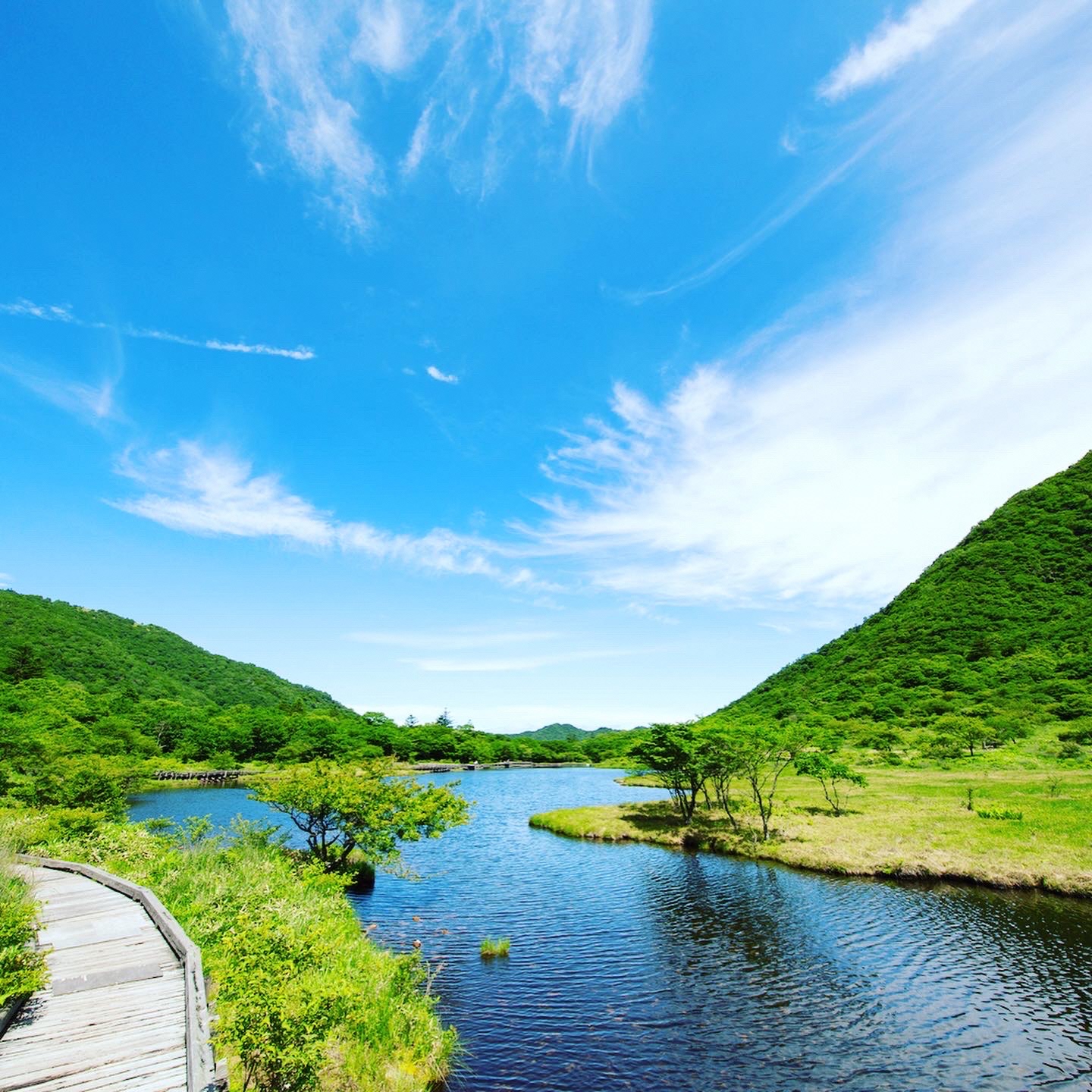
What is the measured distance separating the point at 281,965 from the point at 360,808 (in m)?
22.9

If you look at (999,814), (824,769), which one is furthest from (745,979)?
(999,814)

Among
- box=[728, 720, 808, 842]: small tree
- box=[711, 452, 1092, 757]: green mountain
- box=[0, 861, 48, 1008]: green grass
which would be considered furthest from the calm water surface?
box=[711, 452, 1092, 757]: green mountain

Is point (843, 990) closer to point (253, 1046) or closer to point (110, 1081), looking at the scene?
point (253, 1046)

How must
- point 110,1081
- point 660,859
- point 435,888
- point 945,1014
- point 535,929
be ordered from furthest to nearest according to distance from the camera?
1. point 660,859
2. point 435,888
3. point 535,929
4. point 945,1014
5. point 110,1081

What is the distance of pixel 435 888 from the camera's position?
3878cm

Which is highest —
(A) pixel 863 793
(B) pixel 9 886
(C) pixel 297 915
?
(B) pixel 9 886

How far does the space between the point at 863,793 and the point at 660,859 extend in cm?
2910

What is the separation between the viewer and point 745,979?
24.4 metres

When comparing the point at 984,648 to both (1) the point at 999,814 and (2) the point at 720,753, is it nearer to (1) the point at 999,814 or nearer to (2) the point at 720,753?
(1) the point at 999,814

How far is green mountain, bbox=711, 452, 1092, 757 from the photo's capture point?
300ft

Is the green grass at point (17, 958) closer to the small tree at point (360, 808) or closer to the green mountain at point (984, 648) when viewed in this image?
the small tree at point (360, 808)

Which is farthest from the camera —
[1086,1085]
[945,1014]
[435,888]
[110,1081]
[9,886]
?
[435,888]

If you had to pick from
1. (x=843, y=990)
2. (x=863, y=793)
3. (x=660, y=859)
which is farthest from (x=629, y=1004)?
(x=863, y=793)

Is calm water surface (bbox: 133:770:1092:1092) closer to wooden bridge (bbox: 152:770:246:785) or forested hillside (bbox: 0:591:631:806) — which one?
forested hillside (bbox: 0:591:631:806)
